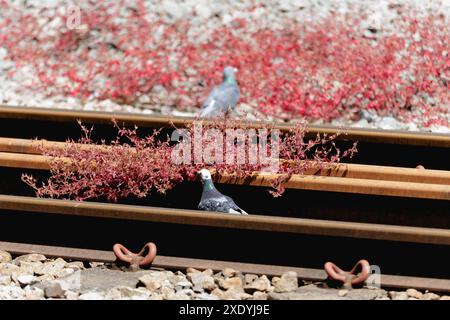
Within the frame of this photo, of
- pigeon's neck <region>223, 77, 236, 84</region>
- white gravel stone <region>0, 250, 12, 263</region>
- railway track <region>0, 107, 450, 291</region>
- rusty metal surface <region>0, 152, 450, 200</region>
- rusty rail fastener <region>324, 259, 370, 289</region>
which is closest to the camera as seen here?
rusty rail fastener <region>324, 259, 370, 289</region>

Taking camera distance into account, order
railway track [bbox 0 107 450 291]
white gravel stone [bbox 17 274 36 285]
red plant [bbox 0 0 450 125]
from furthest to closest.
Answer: red plant [bbox 0 0 450 125] < railway track [bbox 0 107 450 291] < white gravel stone [bbox 17 274 36 285]

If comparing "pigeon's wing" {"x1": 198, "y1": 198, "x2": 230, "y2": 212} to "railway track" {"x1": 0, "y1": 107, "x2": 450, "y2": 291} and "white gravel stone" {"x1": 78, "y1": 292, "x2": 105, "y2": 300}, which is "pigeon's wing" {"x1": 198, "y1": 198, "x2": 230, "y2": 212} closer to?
"railway track" {"x1": 0, "y1": 107, "x2": 450, "y2": 291}

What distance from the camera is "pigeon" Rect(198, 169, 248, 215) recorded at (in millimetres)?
5461

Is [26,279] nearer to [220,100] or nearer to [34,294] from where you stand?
[34,294]

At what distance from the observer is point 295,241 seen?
17.1ft

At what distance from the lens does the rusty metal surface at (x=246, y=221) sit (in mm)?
5062

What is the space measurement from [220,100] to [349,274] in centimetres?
351

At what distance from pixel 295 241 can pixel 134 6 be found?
25.1 feet

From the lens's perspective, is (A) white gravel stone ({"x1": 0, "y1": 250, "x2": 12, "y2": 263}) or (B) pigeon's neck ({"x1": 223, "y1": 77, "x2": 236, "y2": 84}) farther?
(B) pigeon's neck ({"x1": 223, "y1": 77, "x2": 236, "y2": 84})

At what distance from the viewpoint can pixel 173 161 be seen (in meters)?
5.82

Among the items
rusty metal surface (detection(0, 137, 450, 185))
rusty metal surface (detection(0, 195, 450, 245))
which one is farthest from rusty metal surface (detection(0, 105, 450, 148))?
rusty metal surface (detection(0, 195, 450, 245))

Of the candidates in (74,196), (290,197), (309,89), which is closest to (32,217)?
(74,196)

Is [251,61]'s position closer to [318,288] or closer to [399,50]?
[399,50]

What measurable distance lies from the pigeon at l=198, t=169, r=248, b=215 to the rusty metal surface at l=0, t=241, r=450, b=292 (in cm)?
36
